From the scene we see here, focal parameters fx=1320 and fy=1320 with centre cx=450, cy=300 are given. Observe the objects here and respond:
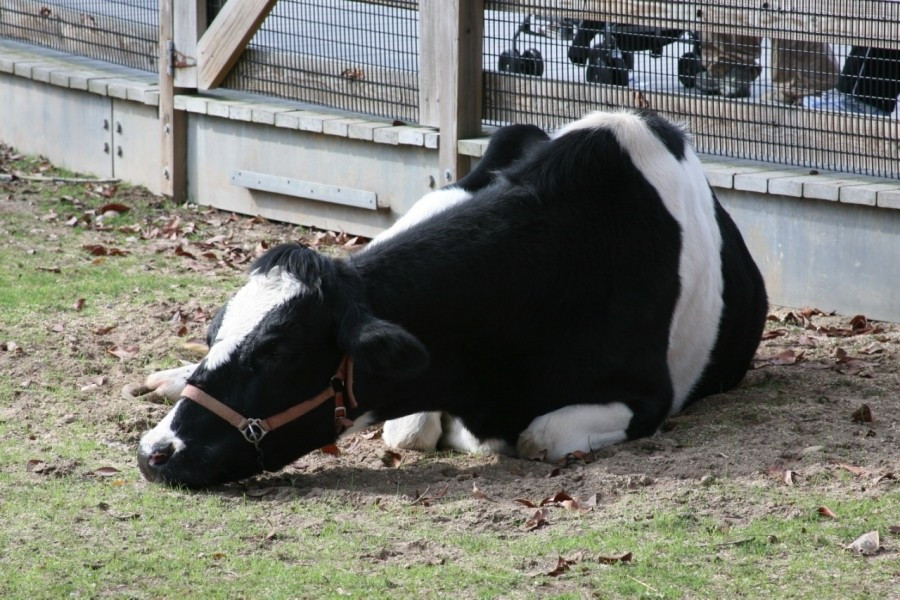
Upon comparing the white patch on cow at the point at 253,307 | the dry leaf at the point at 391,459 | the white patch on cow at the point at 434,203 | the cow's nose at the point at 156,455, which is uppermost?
the white patch on cow at the point at 434,203

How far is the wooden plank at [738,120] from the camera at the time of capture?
7314mm

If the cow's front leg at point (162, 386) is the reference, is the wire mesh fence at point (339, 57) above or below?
above

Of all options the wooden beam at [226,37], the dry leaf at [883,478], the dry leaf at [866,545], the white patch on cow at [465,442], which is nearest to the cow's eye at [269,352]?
the white patch on cow at [465,442]

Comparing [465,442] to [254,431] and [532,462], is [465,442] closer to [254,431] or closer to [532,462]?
[532,462]

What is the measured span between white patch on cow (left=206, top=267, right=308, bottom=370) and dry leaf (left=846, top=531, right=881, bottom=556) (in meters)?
2.00

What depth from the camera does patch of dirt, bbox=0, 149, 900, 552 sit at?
467 centimetres

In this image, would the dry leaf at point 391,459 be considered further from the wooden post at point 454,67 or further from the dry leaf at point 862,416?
the wooden post at point 454,67

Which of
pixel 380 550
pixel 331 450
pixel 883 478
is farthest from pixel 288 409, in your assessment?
pixel 883 478

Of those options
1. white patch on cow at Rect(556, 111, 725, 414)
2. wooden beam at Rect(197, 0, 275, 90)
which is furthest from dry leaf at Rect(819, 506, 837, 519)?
wooden beam at Rect(197, 0, 275, 90)

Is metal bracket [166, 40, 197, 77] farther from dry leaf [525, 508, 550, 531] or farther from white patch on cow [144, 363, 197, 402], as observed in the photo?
dry leaf [525, 508, 550, 531]

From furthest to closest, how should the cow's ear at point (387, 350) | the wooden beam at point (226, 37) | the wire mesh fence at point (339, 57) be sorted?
the wooden beam at point (226, 37) → the wire mesh fence at point (339, 57) → the cow's ear at point (387, 350)

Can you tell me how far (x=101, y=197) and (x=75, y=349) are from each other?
4273 millimetres

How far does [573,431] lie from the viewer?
513cm

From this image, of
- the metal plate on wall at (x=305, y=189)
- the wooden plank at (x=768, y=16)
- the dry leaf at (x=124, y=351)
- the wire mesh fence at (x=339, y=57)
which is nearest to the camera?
the dry leaf at (x=124, y=351)
